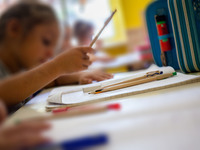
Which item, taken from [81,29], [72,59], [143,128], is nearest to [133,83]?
[72,59]

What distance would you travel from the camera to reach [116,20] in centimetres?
285

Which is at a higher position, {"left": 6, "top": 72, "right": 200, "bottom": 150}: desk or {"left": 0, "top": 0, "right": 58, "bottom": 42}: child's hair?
{"left": 0, "top": 0, "right": 58, "bottom": 42}: child's hair

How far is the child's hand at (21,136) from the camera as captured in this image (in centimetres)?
13

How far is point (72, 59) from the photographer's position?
393mm

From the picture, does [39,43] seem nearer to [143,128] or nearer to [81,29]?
[143,128]

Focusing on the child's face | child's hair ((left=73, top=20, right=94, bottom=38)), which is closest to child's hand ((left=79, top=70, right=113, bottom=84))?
the child's face

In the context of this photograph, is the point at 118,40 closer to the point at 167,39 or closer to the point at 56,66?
the point at 167,39

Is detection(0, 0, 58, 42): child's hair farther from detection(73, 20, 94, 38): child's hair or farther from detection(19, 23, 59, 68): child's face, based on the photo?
detection(73, 20, 94, 38): child's hair

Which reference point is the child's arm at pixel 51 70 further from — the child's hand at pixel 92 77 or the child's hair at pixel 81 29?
the child's hair at pixel 81 29

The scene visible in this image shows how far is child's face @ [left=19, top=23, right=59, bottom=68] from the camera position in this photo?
38cm

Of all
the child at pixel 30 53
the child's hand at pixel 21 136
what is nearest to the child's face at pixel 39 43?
the child at pixel 30 53

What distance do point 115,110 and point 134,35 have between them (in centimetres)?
237

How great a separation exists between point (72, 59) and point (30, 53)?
8 centimetres

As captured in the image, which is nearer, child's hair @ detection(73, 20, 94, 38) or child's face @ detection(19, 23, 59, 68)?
child's face @ detection(19, 23, 59, 68)
